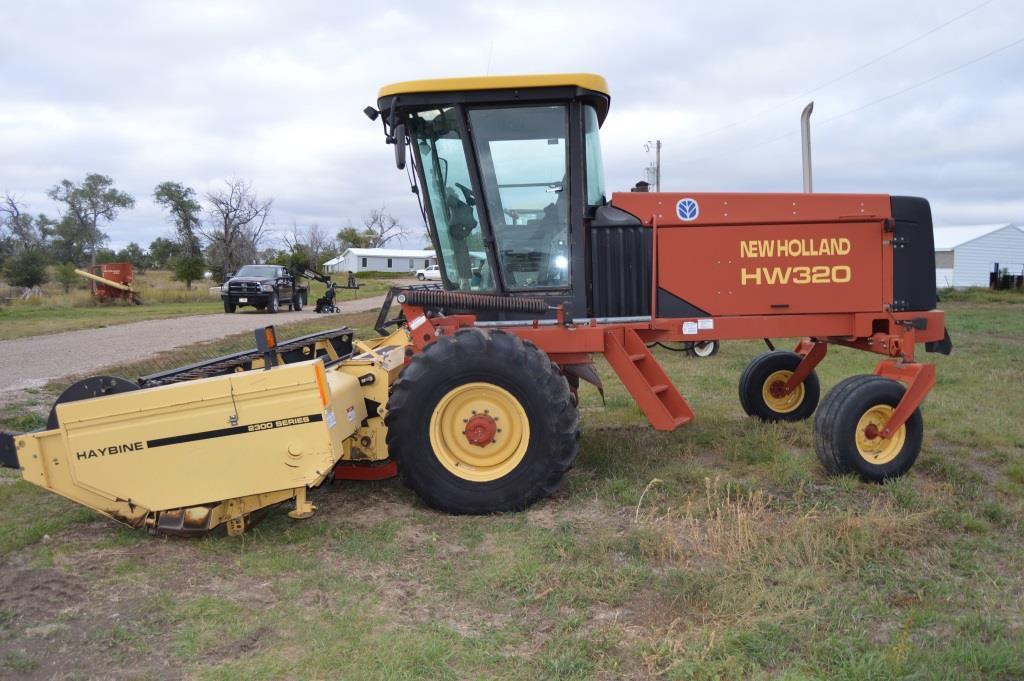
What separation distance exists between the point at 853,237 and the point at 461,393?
3.19m

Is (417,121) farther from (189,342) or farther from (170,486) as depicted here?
(189,342)

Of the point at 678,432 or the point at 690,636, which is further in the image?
the point at 678,432

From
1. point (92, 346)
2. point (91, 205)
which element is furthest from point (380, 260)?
point (92, 346)

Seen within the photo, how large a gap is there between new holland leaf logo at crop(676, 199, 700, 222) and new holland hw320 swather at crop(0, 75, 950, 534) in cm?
2

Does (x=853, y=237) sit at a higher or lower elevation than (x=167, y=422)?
higher

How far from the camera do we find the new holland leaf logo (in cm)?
567

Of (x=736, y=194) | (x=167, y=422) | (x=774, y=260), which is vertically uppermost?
(x=736, y=194)

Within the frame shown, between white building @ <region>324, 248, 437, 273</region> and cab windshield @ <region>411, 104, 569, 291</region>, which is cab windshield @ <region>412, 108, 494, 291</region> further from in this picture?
white building @ <region>324, 248, 437, 273</region>

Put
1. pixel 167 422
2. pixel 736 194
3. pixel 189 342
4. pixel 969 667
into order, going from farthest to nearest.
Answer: pixel 189 342
pixel 736 194
pixel 167 422
pixel 969 667

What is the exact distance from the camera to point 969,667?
118 inches

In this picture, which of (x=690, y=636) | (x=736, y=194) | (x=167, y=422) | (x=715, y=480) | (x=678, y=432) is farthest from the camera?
(x=678, y=432)

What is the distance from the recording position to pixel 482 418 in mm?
4836

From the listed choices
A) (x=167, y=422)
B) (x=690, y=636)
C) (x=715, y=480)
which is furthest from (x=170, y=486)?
(x=715, y=480)

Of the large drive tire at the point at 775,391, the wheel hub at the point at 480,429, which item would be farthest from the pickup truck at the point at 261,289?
the wheel hub at the point at 480,429
